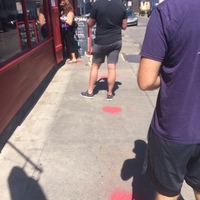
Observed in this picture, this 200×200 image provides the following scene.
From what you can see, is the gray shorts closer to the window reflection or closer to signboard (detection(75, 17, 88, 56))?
the window reflection

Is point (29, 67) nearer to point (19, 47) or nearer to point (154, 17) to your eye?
point (19, 47)

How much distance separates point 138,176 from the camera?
2498 mm

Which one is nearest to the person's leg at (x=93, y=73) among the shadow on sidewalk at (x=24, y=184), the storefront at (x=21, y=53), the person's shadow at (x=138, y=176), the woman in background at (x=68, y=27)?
the storefront at (x=21, y=53)

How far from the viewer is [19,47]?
390 cm

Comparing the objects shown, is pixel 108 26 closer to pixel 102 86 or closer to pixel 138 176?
pixel 102 86

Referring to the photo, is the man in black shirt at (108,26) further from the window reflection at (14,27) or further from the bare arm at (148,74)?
the bare arm at (148,74)

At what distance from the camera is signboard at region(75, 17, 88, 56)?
768 cm

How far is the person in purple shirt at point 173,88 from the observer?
3.70ft

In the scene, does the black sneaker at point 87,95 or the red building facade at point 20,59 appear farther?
the black sneaker at point 87,95

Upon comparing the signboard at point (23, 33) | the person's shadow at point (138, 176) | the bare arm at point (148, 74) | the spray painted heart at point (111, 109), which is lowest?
the spray painted heart at point (111, 109)

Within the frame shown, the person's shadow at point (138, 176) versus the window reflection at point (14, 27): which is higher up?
the window reflection at point (14, 27)

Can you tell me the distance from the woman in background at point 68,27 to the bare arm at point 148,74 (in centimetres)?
563

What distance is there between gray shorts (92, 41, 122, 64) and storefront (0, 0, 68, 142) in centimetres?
108

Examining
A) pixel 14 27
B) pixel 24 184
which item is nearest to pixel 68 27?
pixel 14 27
